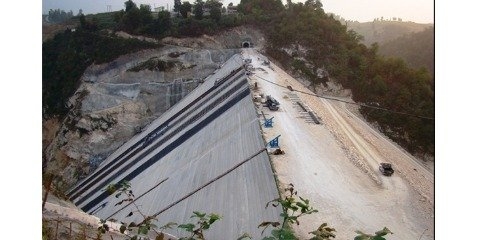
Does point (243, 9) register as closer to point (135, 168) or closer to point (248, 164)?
point (135, 168)

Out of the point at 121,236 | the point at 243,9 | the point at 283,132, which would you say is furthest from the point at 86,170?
the point at 121,236

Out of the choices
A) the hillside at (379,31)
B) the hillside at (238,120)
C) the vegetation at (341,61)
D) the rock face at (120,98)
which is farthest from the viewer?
the hillside at (379,31)

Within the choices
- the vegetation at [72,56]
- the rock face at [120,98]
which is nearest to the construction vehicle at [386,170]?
the rock face at [120,98]

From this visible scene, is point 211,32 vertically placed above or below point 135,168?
above

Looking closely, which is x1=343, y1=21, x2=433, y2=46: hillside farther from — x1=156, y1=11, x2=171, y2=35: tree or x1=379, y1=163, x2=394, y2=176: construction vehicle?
x1=379, y1=163, x2=394, y2=176: construction vehicle

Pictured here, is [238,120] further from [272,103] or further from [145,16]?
[145,16]

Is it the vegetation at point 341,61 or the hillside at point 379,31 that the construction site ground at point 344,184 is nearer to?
the vegetation at point 341,61

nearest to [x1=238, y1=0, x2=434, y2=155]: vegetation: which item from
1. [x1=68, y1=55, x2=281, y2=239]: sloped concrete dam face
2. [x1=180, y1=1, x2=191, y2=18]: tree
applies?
[x1=180, y1=1, x2=191, y2=18]: tree
